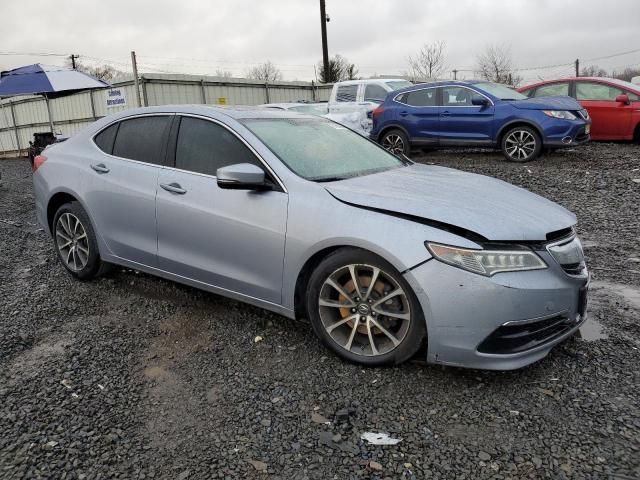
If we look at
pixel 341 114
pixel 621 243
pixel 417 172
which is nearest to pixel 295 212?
pixel 417 172

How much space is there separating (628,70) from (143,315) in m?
85.6

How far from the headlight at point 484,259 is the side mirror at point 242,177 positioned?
114 centimetres

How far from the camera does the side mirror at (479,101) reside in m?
10.4

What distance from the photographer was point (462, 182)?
11.9 ft

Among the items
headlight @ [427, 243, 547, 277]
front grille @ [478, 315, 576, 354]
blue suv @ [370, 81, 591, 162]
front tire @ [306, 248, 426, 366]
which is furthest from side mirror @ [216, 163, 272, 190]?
blue suv @ [370, 81, 591, 162]

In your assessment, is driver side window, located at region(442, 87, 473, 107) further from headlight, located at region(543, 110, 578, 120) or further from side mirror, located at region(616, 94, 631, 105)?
side mirror, located at region(616, 94, 631, 105)

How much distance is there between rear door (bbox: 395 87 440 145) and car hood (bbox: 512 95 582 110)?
5.42 feet

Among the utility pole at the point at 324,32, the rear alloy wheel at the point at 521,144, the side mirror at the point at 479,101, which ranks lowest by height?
the rear alloy wheel at the point at 521,144

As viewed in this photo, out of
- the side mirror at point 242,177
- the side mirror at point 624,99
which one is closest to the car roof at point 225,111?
the side mirror at point 242,177

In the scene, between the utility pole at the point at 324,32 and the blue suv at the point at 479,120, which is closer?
the blue suv at the point at 479,120

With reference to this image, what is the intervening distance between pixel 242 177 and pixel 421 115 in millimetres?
8608

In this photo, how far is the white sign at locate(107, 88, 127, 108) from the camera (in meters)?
19.8

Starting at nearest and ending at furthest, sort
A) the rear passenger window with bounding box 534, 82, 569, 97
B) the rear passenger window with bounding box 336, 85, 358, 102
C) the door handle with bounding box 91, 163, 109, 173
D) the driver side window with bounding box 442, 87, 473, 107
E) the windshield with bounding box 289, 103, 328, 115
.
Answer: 1. the door handle with bounding box 91, 163, 109, 173
2. the driver side window with bounding box 442, 87, 473, 107
3. the rear passenger window with bounding box 534, 82, 569, 97
4. the windshield with bounding box 289, 103, 328, 115
5. the rear passenger window with bounding box 336, 85, 358, 102

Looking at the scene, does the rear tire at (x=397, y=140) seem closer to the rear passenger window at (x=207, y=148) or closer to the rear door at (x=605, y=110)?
the rear door at (x=605, y=110)
